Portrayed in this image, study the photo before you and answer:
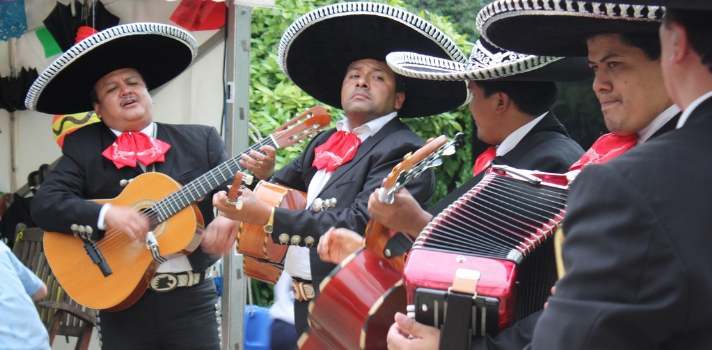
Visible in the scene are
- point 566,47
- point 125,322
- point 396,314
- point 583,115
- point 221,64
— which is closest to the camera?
point 396,314

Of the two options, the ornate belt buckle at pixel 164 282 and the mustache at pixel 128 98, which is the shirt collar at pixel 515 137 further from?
the mustache at pixel 128 98

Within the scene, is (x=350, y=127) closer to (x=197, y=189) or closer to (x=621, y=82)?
(x=197, y=189)

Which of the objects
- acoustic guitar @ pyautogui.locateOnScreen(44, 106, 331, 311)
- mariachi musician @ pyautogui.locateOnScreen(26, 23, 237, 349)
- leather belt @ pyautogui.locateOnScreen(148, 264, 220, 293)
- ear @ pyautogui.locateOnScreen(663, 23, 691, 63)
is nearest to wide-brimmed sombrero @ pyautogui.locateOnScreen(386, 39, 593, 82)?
acoustic guitar @ pyautogui.locateOnScreen(44, 106, 331, 311)

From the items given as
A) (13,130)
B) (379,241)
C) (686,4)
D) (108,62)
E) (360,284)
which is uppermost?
(108,62)

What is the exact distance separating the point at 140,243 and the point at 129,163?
0.42m

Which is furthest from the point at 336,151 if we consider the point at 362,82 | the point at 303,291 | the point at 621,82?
the point at 621,82

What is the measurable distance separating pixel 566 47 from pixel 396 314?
1.07 meters

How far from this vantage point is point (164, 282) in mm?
3867

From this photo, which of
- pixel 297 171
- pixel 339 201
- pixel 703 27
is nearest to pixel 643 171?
pixel 703 27

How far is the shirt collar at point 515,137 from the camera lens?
2.89m

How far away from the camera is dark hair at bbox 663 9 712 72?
4.52ft

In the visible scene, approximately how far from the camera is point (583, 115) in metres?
6.13

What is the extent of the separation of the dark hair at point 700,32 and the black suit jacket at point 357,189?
6.41 ft

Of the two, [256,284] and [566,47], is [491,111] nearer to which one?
[566,47]
